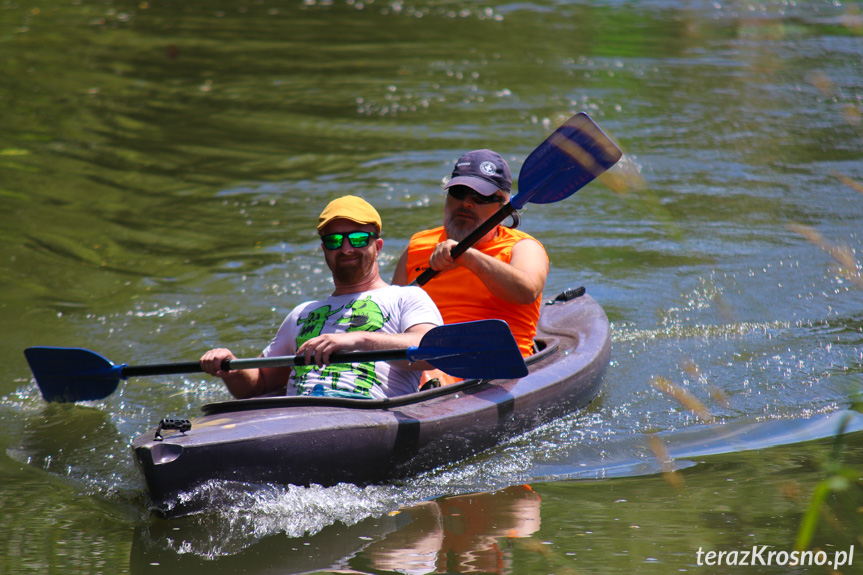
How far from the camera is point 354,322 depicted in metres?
3.73

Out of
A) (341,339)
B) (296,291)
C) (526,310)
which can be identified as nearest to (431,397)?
(341,339)

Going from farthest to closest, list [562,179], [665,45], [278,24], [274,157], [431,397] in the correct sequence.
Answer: [278,24]
[665,45]
[274,157]
[562,179]
[431,397]

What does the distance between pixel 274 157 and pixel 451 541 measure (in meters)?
7.01

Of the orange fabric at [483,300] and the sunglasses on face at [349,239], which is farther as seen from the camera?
the orange fabric at [483,300]

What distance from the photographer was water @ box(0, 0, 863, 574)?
3.15m

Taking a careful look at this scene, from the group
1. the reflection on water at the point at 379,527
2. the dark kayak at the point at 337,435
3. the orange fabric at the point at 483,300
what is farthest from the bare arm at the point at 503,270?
the reflection on water at the point at 379,527

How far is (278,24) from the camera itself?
600 inches

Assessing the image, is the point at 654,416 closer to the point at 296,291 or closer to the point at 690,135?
the point at 296,291

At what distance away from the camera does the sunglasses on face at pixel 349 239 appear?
371 centimetres

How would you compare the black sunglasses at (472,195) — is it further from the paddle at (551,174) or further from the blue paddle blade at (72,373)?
the blue paddle blade at (72,373)

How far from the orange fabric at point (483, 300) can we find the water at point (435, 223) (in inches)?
21.9

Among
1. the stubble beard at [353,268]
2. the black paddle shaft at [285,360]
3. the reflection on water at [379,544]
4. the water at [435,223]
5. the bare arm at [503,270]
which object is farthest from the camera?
the bare arm at [503,270]
